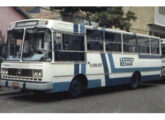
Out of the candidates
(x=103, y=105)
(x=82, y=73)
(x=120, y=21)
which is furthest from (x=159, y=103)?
(x=120, y=21)

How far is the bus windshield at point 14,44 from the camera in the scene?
40.2 feet

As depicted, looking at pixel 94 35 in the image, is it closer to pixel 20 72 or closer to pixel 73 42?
pixel 73 42

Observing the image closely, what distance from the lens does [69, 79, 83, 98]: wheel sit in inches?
494

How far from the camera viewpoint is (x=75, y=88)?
41.8 feet

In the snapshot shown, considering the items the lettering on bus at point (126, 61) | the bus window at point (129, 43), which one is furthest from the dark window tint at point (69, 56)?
the bus window at point (129, 43)

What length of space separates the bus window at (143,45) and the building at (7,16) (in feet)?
23.0

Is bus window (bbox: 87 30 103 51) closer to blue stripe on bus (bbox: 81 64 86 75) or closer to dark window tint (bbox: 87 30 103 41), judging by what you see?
dark window tint (bbox: 87 30 103 41)

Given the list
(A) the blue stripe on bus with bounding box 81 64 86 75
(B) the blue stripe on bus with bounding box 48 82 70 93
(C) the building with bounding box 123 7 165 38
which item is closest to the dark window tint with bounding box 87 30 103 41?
(A) the blue stripe on bus with bounding box 81 64 86 75

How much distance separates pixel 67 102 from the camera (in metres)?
11.7

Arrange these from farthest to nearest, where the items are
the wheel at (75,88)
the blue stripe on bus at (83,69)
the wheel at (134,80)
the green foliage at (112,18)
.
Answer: the green foliage at (112,18) → the wheel at (134,80) → the blue stripe on bus at (83,69) → the wheel at (75,88)

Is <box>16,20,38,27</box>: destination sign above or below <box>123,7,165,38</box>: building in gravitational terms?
below

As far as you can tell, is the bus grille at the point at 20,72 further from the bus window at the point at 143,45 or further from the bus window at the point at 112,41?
the bus window at the point at 143,45

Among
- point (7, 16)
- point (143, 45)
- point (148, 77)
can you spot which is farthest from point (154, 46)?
point (7, 16)

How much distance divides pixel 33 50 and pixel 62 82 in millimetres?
1427
